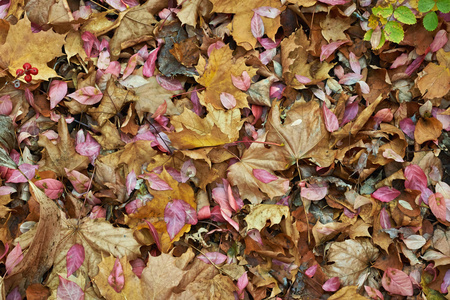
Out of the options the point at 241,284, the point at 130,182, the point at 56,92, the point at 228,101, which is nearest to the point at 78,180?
the point at 130,182

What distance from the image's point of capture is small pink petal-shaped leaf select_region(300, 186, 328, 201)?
6.01 feet

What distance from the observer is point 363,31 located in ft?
6.58

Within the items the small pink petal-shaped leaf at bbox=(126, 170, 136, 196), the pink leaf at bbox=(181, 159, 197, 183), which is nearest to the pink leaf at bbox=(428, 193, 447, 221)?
the pink leaf at bbox=(181, 159, 197, 183)

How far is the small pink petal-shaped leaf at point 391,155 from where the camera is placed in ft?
6.05

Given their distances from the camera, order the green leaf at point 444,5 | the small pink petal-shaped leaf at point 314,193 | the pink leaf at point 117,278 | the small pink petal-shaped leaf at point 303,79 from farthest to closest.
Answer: the small pink petal-shaped leaf at point 303,79 → the small pink petal-shaped leaf at point 314,193 → the green leaf at point 444,5 → the pink leaf at point 117,278

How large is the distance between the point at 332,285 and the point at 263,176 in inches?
26.3

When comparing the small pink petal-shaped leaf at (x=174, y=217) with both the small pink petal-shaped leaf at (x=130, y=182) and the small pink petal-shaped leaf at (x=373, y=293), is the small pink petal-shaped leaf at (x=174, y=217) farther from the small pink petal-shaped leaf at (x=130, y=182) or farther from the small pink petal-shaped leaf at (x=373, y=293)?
the small pink petal-shaped leaf at (x=373, y=293)

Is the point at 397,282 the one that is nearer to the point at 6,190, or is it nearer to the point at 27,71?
the point at 6,190

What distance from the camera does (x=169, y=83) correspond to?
1912 millimetres

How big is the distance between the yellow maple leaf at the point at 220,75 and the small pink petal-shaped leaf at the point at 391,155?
0.80 m

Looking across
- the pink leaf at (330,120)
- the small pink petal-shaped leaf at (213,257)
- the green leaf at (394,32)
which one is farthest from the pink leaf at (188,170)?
the green leaf at (394,32)

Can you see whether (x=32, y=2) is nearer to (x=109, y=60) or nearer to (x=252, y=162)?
(x=109, y=60)

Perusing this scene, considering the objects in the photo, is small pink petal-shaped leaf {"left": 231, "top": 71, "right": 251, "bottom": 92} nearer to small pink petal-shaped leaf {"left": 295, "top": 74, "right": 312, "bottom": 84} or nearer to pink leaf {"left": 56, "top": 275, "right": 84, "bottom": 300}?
small pink petal-shaped leaf {"left": 295, "top": 74, "right": 312, "bottom": 84}

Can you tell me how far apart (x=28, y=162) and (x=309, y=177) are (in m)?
1.50
